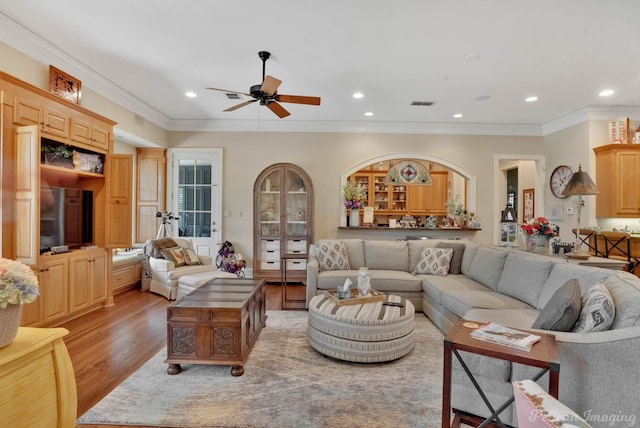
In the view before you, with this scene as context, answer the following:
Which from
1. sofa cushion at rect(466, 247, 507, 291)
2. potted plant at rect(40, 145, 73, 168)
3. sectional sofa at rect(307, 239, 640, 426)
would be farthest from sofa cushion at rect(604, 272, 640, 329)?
potted plant at rect(40, 145, 73, 168)

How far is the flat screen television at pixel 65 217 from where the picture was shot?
3502 mm

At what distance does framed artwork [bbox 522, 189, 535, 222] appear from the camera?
7410mm

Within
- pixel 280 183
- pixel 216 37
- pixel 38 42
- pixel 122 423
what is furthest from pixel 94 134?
pixel 122 423

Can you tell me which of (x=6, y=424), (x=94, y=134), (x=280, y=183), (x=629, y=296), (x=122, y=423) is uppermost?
(x=94, y=134)

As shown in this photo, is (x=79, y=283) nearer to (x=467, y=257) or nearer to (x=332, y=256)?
(x=332, y=256)

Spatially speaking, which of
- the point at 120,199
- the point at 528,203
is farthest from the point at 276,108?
the point at 528,203

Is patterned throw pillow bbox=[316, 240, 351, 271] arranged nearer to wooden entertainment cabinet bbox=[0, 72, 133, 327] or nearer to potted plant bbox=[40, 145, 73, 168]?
wooden entertainment cabinet bbox=[0, 72, 133, 327]

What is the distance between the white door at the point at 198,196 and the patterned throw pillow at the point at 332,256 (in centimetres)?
242

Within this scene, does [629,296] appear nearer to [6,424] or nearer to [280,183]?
[6,424]

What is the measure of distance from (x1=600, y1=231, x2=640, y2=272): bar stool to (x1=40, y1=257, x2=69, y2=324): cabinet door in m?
6.81

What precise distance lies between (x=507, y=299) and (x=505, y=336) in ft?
5.66

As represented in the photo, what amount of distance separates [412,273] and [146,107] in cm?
482

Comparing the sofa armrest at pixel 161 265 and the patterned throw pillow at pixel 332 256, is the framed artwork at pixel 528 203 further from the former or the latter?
the sofa armrest at pixel 161 265

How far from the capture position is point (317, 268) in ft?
13.6
